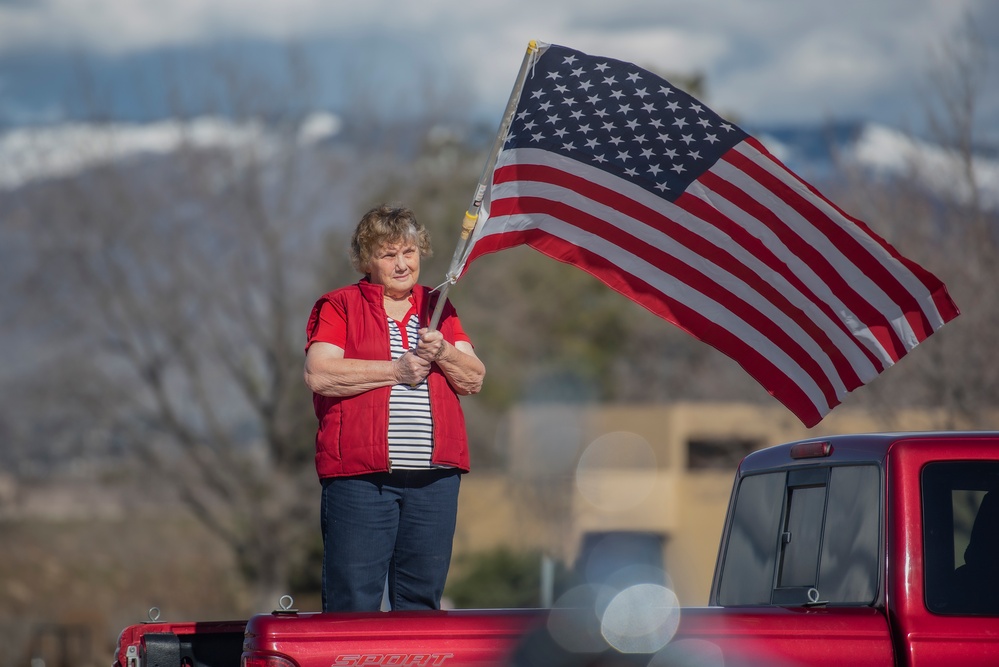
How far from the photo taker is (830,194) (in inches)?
696

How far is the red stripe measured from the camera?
199 inches

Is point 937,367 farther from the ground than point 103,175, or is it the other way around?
point 103,175

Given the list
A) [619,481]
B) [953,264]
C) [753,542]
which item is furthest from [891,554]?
[619,481]

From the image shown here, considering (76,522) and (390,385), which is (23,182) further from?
(390,385)

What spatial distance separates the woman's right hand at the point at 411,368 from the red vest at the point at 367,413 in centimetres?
9

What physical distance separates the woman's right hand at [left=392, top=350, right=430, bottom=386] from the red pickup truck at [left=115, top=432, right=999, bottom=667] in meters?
0.88

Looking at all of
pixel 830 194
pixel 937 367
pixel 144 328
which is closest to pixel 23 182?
pixel 144 328

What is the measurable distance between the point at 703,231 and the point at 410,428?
1.56 metres

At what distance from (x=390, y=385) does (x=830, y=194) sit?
47.7 feet

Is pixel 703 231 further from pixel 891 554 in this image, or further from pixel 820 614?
pixel 820 614

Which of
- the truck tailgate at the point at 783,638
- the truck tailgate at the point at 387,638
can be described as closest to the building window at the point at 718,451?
the truck tailgate at the point at 783,638

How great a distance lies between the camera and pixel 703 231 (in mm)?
5035

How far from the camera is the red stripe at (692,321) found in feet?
16.6

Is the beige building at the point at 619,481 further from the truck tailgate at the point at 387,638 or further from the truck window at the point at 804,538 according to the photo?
the truck tailgate at the point at 387,638
